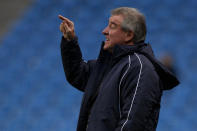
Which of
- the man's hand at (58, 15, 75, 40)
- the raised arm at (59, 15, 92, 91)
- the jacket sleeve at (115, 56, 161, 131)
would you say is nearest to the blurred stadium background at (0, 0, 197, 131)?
the raised arm at (59, 15, 92, 91)

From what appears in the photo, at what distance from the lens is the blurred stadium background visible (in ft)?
15.0

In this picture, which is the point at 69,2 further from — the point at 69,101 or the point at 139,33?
the point at 139,33

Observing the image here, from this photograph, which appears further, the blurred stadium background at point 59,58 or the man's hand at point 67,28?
the blurred stadium background at point 59,58

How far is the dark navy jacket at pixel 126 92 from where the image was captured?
5.13ft

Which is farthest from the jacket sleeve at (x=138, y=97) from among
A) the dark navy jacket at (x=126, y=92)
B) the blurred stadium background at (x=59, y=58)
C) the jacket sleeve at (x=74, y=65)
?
the blurred stadium background at (x=59, y=58)

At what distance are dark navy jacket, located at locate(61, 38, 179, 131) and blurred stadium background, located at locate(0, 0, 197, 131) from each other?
106 inches

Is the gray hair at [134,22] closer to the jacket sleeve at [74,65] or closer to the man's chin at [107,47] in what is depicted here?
the man's chin at [107,47]

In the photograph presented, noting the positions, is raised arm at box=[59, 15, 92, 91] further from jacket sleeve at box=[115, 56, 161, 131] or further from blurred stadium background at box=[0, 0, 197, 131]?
blurred stadium background at box=[0, 0, 197, 131]

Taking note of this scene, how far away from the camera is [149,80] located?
5.21 feet

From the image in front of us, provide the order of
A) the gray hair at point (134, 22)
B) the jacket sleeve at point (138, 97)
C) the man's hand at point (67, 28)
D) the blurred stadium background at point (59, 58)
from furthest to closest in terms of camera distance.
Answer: the blurred stadium background at point (59, 58)
the man's hand at point (67, 28)
the gray hair at point (134, 22)
the jacket sleeve at point (138, 97)

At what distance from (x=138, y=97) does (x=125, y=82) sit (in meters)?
0.08

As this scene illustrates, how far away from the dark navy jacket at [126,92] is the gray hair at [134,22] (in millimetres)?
43

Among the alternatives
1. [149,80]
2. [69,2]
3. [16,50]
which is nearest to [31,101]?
[16,50]

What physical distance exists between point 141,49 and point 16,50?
444cm
